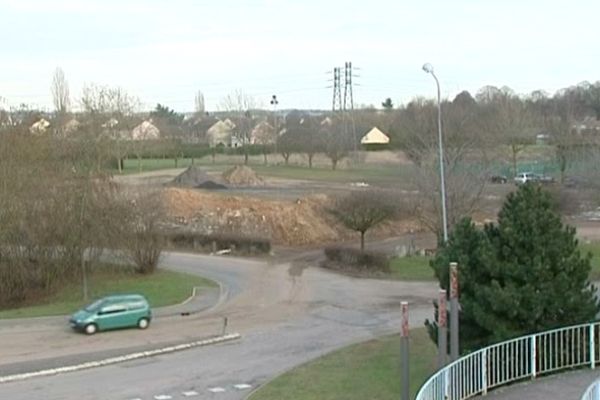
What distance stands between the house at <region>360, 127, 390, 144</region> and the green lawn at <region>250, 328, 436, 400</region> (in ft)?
271

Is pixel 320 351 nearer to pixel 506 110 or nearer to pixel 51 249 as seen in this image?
pixel 51 249

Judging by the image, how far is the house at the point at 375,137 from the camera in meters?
109

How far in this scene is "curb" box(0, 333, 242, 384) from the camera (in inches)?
939

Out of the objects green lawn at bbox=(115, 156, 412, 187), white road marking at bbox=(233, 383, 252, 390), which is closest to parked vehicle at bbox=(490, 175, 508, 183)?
green lawn at bbox=(115, 156, 412, 187)

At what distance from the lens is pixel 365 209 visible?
158 ft

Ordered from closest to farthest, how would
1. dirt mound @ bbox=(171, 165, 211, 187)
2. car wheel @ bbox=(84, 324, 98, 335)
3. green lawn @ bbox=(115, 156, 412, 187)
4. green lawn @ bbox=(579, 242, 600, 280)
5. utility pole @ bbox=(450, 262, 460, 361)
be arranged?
utility pole @ bbox=(450, 262, 460, 361), car wheel @ bbox=(84, 324, 98, 335), green lawn @ bbox=(579, 242, 600, 280), dirt mound @ bbox=(171, 165, 211, 187), green lawn @ bbox=(115, 156, 412, 187)

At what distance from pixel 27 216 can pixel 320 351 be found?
1693cm

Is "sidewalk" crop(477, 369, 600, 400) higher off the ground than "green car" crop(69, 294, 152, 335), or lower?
higher

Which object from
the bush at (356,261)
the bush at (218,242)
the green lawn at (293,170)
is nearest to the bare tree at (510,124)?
the green lawn at (293,170)

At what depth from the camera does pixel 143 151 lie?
9356cm

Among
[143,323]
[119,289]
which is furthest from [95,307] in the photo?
[119,289]

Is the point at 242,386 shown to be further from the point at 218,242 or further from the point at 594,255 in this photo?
the point at 218,242

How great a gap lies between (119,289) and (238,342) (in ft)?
41.4

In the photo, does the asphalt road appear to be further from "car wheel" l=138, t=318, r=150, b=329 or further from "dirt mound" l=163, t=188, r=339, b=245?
"dirt mound" l=163, t=188, r=339, b=245
